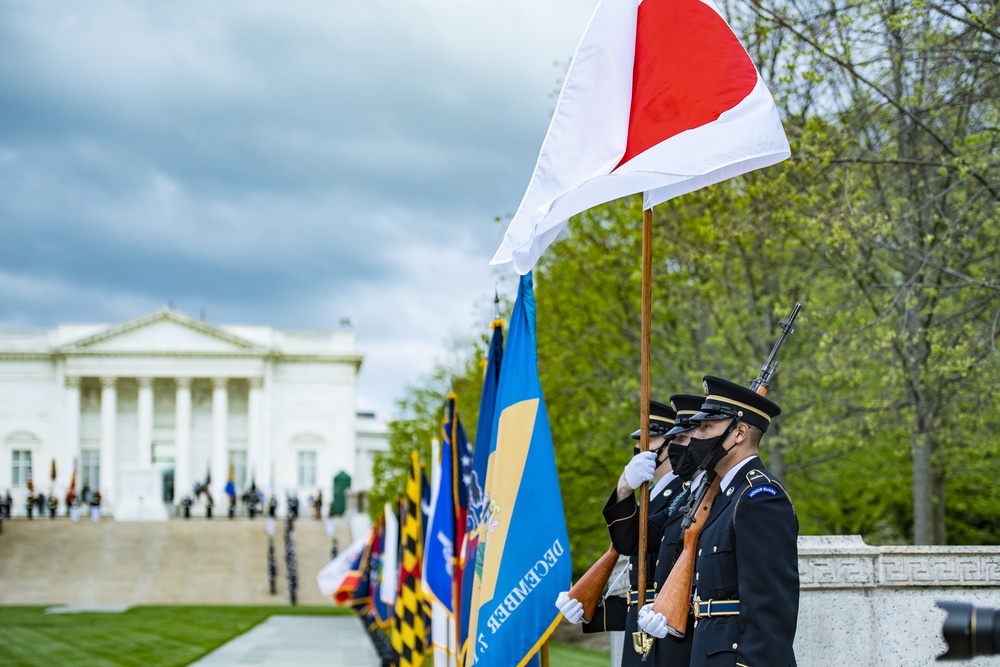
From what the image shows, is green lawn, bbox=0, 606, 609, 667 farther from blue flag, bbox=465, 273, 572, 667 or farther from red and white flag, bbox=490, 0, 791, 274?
red and white flag, bbox=490, 0, 791, 274

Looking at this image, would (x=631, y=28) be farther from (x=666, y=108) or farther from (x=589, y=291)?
(x=589, y=291)

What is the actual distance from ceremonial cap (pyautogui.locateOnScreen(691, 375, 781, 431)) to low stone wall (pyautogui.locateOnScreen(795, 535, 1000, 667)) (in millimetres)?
2141

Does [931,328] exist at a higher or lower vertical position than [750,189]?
lower

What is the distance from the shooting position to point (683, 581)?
449 cm

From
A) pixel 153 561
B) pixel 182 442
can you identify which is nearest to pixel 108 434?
pixel 182 442

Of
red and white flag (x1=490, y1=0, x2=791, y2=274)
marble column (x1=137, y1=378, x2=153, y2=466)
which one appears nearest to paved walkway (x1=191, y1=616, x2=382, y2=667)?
red and white flag (x1=490, y1=0, x2=791, y2=274)

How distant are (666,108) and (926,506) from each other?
1089 centimetres

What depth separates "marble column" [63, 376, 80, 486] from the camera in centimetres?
6988

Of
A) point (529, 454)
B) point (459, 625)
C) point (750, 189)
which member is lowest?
point (459, 625)

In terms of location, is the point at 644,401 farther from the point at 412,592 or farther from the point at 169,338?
the point at 169,338

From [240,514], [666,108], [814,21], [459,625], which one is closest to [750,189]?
[814,21]

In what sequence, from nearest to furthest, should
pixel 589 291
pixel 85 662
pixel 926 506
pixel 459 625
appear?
pixel 459 625 → pixel 926 506 → pixel 85 662 → pixel 589 291

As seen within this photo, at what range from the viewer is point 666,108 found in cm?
530

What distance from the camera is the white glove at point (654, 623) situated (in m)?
4.39
